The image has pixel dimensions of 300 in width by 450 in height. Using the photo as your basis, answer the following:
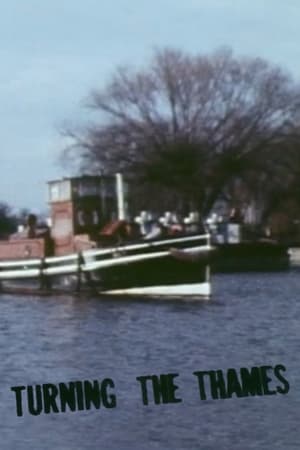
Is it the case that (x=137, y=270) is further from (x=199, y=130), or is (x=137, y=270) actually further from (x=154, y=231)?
(x=199, y=130)

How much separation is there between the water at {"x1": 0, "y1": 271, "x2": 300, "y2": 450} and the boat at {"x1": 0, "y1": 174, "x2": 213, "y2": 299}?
0.62m

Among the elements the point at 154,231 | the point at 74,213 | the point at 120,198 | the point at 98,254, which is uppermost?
the point at 120,198

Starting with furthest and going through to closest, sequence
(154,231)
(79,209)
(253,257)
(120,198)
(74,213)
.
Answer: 1. (253,257)
2. (120,198)
3. (79,209)
4. (74,213)
5. (154,231)

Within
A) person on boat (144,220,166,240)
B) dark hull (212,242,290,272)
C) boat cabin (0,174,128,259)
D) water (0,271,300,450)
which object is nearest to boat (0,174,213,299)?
boat cabin (0,174,128,259)

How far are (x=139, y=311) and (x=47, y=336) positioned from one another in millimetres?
8465

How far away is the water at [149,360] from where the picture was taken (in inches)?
661

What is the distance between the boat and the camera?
41.3m

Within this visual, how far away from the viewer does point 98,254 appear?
42406mm

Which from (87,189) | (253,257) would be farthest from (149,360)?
(253,257)

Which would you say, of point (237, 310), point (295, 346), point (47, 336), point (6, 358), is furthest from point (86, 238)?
point (6, 358)

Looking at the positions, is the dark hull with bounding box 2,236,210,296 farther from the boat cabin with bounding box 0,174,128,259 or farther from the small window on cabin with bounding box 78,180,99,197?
the small window on cabin with bounding box 78,180,99,197

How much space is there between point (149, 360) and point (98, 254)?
16.9 m

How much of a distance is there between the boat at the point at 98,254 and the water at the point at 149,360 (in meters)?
0.62

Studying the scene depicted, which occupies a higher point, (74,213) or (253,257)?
(74,213)
